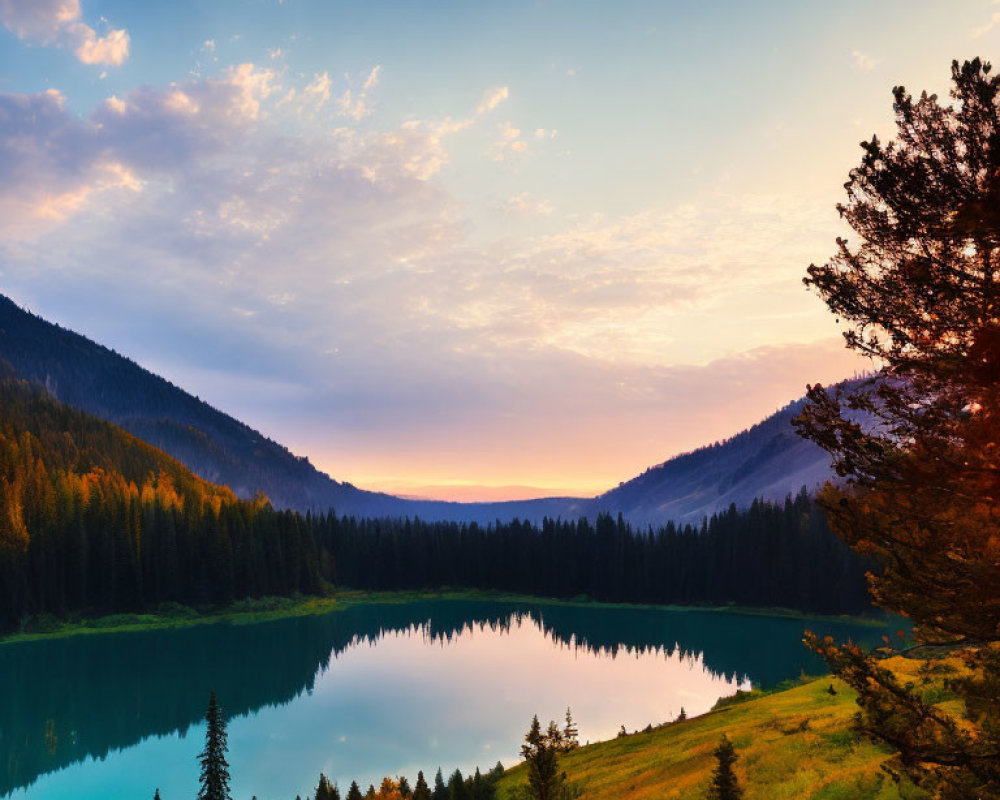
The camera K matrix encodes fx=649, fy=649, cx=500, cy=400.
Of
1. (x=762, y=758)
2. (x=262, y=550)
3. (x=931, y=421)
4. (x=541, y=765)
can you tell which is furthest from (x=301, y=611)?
(x=931, y=421)

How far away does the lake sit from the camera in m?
46.8

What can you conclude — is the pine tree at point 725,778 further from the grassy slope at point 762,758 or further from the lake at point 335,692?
the lake at point 335,692

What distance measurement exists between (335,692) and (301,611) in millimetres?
69160

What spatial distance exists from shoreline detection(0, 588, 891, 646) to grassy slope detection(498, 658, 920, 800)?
9567 centimetres

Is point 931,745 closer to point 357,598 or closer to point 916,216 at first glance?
point 916,216

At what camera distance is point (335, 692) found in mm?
68500

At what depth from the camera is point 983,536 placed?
1007 cm

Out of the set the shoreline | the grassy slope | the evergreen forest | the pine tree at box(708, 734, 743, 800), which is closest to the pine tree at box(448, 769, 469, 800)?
the grassy slope

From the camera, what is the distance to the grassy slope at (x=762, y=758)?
60.1 ft

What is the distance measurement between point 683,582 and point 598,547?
930 inches

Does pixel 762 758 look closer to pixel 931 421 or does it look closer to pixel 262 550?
pixel 931 421

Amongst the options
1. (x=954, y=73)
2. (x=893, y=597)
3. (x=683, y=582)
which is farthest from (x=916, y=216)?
(x=683, y=582)

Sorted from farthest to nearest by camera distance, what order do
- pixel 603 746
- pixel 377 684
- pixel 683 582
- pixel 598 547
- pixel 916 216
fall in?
pixel 598 547 → pixel 683 582 → pixel 377 684 → pixel 603 746 → pixel 916 216

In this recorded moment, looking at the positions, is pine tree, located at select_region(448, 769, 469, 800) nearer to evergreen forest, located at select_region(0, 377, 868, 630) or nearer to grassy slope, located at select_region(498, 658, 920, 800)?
grassy slope, located at select_region(498, 658, 920, 800)
